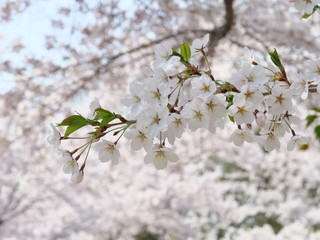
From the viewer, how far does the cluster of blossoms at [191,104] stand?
2.41 feet

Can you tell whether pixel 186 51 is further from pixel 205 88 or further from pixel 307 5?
pixel 307 5

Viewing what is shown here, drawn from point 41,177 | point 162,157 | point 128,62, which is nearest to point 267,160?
point 41,177

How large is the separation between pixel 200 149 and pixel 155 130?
18.5ft

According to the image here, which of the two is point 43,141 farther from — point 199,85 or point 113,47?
point 199,85

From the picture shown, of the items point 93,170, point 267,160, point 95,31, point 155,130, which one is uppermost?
point 267,160

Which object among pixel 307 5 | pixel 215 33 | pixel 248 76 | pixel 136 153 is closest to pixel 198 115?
pixel 248 76

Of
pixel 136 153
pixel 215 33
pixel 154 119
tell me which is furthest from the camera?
pixel 136 153

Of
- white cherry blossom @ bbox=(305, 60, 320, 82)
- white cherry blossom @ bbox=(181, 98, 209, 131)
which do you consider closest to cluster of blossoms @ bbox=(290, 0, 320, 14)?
white cherry blossom @ bbox=(305, 60, 320, 82)

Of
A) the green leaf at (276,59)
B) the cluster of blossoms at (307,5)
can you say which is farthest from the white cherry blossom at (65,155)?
the cluster of blossoms at (307,5)

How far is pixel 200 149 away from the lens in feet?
20.7

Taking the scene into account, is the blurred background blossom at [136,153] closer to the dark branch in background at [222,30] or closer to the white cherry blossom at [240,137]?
the dark branch in background at [222,30]

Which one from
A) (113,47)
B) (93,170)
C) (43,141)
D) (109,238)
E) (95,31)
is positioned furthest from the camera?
(109,238)

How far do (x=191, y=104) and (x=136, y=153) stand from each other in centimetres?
487

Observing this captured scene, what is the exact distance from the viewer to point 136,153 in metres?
5.57
